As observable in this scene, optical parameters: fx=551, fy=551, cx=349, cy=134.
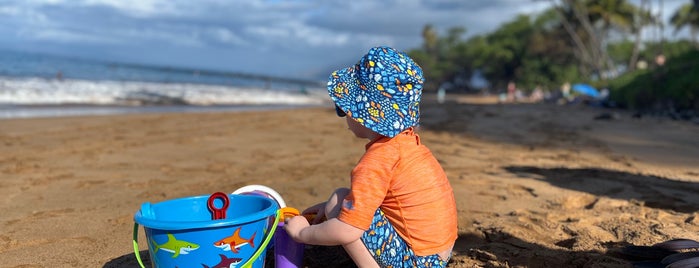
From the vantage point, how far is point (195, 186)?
4613mm

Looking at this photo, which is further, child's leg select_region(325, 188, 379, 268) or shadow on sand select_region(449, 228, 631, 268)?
shadow on sand select_region(449, 228, 631, 268)

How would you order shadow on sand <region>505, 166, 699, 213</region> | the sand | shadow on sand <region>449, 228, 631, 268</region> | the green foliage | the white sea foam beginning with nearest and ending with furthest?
→ shadow on sand <region>449, 228, 631, 268</region>
the sand
shadow on sand <region>505, 166, 699, 213</region>
the green foliage
the white sea foam

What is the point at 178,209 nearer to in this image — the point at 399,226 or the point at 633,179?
the point at 399,226

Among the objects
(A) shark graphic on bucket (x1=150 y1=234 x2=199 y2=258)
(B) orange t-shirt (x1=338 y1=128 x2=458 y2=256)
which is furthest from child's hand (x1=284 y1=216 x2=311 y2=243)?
(A) shark graphic on bucket (x1=150 y1=234 x2=199 y2=258)

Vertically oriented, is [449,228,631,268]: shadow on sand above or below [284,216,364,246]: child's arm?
below

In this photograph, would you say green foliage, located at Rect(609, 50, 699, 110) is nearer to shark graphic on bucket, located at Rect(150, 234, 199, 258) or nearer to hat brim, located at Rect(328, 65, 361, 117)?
hat brim, located at Rect(328, 65, 361, 117)

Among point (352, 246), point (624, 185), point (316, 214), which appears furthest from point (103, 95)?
point (352, 246)

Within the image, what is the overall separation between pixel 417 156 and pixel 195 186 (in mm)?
2904

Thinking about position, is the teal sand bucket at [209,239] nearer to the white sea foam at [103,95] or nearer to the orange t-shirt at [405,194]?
the orange t-shirt at [405,194]

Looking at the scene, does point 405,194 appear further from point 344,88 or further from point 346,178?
point 346,178

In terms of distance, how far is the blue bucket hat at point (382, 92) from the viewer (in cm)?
210

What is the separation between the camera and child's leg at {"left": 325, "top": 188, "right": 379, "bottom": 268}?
215 cm

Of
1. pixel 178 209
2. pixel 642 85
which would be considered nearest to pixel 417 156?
pixel 178 209

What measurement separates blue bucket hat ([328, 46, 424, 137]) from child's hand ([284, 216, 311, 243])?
0.49 metres
